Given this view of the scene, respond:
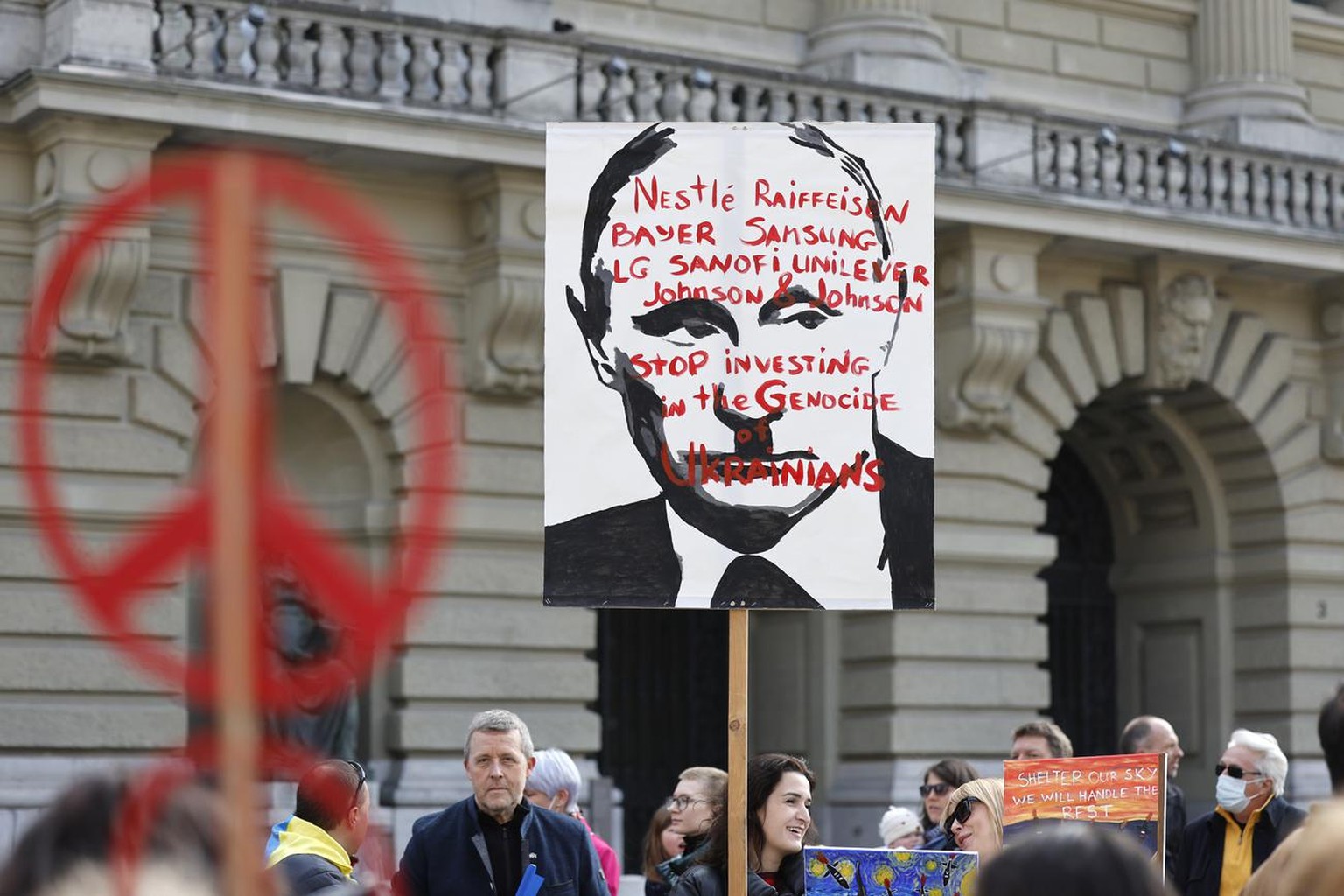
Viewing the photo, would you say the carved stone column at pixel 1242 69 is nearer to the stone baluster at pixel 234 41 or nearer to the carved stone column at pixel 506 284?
the carved stone column at pixel 506 284

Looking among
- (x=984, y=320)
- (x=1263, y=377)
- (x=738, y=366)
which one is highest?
(x=984, y=320)

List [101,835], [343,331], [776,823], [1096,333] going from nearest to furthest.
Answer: [101,835]
[776,823]
[343,331]
[1096,333]

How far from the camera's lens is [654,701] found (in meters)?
17.3

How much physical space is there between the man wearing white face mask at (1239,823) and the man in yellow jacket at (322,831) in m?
3.19

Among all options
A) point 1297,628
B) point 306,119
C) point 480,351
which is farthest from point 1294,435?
point 306,119

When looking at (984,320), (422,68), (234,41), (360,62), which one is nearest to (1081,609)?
(984,320)

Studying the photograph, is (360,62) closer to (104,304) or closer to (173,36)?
(173,36)

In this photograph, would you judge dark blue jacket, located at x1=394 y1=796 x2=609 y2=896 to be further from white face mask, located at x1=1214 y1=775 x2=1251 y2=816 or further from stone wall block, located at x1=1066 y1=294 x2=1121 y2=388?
stone wall block, located at x1=1066 y1=294 x2=1121 y2=388

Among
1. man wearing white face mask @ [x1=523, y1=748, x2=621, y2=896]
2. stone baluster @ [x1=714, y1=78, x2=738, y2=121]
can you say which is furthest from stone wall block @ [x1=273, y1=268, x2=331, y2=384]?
man wearing white face mask @ [x1=523, y1=748, x2=621, y2=896]

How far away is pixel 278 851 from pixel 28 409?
3180mm

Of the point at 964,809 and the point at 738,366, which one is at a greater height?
the point at 738,366

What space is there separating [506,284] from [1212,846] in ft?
24.9

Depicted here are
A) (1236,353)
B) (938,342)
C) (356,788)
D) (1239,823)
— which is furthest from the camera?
(1236,353)

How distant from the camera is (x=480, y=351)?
14.6m
